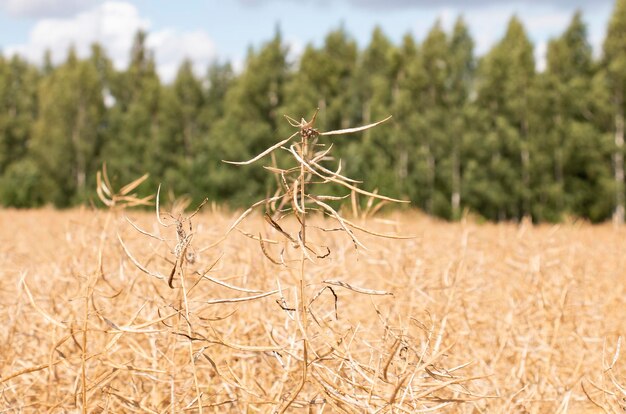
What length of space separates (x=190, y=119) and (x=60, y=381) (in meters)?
30.7

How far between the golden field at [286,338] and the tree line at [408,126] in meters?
18.1

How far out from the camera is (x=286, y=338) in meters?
1.49

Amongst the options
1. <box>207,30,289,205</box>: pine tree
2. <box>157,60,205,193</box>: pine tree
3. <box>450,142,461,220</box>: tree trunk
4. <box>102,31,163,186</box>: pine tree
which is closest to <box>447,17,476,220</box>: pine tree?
<box>450,142,461,220</box>: tree trunk

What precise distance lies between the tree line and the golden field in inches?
714

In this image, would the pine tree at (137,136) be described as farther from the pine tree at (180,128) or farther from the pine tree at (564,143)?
the pine tree at (564,143)

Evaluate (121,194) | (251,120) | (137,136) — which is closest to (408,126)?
(251,120)

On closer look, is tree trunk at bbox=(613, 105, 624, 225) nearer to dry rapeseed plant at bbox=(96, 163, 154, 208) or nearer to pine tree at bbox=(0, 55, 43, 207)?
pine tree at bbox=(0, 55, 43, 207)

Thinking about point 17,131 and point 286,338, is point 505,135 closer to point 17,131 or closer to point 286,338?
point 17,131

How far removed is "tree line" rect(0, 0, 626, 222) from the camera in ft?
78.2

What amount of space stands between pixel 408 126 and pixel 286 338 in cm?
2445

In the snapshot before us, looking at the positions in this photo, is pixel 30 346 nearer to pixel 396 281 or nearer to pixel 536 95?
pixel 396 281

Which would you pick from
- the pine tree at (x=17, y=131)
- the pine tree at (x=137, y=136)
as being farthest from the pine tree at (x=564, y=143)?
the pine tree at (x=17, y=131)

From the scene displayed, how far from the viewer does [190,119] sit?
3155cm

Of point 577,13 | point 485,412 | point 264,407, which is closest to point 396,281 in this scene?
point 485,412
